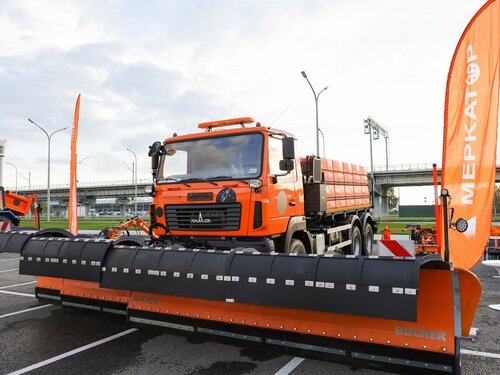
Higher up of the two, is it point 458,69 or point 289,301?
point 458,69

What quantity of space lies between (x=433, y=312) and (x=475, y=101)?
319 cm

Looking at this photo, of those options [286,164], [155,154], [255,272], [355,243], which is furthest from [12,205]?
[255,272]

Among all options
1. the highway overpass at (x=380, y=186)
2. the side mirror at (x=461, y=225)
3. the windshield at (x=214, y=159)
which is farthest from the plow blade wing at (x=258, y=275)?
the highway overpass at (x=380, y=186)

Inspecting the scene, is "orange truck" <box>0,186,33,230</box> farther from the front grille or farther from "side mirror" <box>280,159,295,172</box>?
"side mirror" <box>280,159,295,172</box>

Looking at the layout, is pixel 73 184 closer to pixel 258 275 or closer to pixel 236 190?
pixel 236 190

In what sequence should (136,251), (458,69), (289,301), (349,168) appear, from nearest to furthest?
(289,301), (136,251), (458,69), (349,168)

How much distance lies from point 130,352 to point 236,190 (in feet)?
8.18

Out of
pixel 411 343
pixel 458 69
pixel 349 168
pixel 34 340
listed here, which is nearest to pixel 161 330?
pixel 34 340

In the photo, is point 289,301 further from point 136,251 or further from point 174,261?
point 136,251

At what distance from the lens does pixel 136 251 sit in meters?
4.72

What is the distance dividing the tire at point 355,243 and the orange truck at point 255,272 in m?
2.94

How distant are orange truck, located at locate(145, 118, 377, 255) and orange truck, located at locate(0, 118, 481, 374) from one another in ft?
0.06

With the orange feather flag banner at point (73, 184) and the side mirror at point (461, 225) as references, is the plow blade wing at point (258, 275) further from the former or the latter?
the orange feather flag banner at point (73, 184)

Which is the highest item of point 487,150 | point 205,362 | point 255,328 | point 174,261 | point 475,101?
point 475,101
